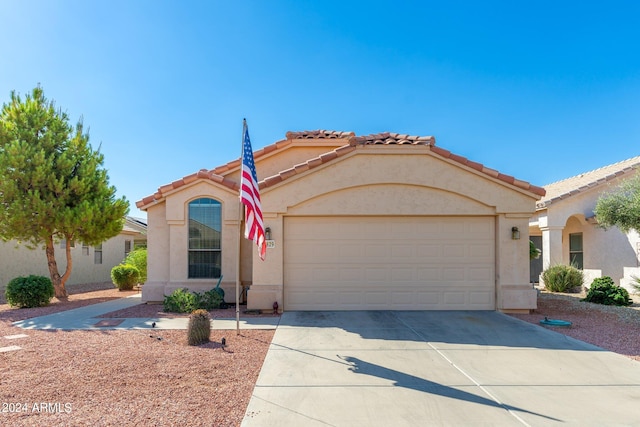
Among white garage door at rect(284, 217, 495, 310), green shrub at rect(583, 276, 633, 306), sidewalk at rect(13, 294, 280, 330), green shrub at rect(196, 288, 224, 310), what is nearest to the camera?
sidewalk at rect(13, 294, 280, 330)

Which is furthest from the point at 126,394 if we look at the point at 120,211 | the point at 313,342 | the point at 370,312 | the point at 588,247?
the point at 588,247

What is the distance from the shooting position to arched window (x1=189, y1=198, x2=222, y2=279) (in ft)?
38.1

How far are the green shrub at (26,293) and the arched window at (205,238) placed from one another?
4.41 metres

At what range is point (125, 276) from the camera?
15.8m

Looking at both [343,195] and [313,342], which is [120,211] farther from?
[313,342]

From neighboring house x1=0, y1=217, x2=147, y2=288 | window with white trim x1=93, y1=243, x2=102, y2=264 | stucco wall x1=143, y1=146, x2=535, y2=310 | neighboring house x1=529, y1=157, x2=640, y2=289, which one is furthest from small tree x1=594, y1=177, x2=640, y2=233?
window with white trim x1=93, y1=243, x2=102, y2=264

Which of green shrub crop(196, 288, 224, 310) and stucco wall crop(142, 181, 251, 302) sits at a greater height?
stucco wall crop(142, 181, 251, 302)

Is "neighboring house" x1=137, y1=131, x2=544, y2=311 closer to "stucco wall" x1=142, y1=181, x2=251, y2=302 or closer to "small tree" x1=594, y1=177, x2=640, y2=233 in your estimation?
"stucco wall" x1=142, y1=181, x2=251, y2=302

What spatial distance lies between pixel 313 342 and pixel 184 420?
323 cm

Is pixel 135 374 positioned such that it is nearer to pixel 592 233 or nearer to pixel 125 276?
pixel 125 276

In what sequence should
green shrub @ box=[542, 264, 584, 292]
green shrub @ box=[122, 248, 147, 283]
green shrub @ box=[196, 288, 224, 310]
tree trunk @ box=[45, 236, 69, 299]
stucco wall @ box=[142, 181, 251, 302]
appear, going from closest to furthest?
green shrub @ box=[196, 288, 224, 310] < stucco wall @ box=[142, 181, 251, 302] < tree trunk @ box=[45, 236, 69, 299] < green shrub @ box=[542, 264, 584, 292] < green shrub @ box=[122, 248, 147, 283]

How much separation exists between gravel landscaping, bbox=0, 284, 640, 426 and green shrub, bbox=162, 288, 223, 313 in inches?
94.0

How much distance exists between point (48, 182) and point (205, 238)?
5.19 meters

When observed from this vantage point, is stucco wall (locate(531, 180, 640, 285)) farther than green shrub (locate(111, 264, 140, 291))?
No
